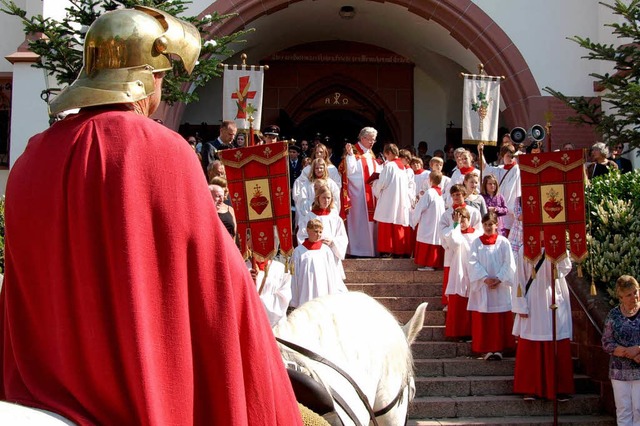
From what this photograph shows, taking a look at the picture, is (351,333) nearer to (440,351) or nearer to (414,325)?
(414,325)

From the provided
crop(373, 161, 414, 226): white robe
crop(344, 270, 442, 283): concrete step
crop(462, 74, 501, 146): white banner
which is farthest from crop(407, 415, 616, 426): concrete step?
crop(462, 74, 501, 146): white banner

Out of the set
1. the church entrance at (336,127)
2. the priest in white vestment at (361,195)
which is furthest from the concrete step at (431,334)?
the church entrance at (336,127)

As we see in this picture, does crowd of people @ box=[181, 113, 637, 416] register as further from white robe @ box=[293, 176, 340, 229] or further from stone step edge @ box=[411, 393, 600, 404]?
stone step edge @ box=[411, 393, 600, 404]

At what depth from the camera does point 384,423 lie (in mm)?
4375

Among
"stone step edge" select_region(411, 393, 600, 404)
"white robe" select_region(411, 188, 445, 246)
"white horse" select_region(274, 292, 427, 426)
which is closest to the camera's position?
"white horse" select_region(274, 292, 427, 426)

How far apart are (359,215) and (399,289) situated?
2.50 metres

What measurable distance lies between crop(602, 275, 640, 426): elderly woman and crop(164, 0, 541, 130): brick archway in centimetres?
844

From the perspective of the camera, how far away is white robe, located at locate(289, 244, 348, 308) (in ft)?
35.6

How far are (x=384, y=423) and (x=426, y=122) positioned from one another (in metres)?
17.1

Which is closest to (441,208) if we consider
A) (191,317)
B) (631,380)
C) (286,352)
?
(631,380)

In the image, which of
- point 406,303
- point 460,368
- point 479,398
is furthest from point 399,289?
point 479,398

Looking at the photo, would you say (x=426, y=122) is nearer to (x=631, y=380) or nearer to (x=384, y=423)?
(x=631, y=380)

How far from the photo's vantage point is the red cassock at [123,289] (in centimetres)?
231

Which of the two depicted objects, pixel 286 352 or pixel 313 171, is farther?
pixel 313 171
